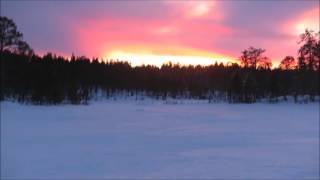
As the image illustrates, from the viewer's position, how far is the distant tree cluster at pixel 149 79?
54.4 metres

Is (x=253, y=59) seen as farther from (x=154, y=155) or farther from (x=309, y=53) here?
(x=154, y=155)

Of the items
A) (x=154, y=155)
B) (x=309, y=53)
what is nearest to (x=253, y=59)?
(x=309, y=53)

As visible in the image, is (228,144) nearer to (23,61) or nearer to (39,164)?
(39,164)

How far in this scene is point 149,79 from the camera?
123m

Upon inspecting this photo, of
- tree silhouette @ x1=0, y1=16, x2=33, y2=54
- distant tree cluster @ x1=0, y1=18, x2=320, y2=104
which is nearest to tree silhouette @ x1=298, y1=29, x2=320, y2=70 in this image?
distant tree cluster @ x1=0, y1=18, x2=320, y2=104

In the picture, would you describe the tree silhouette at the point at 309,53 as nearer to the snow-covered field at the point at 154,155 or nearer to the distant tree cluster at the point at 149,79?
the distant tree cluster at the point at 149,79

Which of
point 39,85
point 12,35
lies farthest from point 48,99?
point 12,35

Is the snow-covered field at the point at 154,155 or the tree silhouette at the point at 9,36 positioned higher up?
the tree silhouette at the point at 9,36

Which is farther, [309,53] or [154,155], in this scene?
[309,53]

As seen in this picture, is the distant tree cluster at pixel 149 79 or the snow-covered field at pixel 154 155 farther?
the distant tree cluster at pixel 149 79

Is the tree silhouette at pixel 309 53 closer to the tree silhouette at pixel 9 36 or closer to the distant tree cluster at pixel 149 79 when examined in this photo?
the distant tree cluster at pixel 149 79

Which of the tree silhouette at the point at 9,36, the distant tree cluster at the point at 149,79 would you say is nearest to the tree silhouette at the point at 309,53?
the distant tree cluster at the point at 149,79

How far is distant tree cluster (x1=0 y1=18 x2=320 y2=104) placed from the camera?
5444 centimetres

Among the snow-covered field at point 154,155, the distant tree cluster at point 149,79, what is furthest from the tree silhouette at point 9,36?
the snow-covered field at point 154,155
